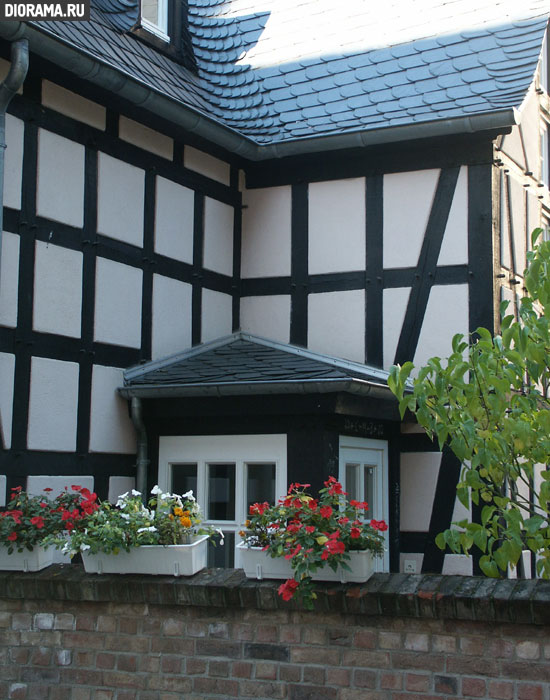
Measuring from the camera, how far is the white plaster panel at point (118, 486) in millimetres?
8352

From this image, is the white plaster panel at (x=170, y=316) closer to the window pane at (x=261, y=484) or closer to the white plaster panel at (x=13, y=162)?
the window pane at (x=261, y=484)

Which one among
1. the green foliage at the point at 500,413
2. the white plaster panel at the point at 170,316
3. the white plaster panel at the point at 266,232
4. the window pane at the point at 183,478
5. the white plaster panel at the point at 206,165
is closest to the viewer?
the green foliage at the point at 500,413

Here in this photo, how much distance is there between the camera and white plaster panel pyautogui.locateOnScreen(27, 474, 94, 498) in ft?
24.8

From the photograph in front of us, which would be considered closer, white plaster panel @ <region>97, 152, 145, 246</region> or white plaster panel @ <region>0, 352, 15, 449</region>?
white plaster panel @ <region>0, 352, 15, 449</region>

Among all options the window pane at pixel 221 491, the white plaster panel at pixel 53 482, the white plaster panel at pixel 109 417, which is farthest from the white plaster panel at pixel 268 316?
the white plaster panel at pixel 53 482

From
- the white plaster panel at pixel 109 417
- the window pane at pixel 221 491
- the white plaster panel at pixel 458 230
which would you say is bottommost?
the window pane at pixel 221 491

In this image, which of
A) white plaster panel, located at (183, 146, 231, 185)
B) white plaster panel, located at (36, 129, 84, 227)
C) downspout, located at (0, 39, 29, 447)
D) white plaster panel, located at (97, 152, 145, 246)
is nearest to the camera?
downspout, located at (0, 39, 29, 447)

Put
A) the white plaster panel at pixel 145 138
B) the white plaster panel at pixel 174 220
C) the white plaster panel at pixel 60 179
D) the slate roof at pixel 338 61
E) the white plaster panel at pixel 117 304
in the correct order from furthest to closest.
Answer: the slate roof at pixel 338 61 → the white plaster panel at pixel 174 220 → the white plaster panel at pixel 145 138 → the white plaster panel at pixel 117 304 → the white plaster panel at pixel 60 179

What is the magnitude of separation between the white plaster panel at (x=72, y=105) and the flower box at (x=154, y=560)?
4.22m

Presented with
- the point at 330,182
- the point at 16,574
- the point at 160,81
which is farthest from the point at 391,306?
the point at 16,574

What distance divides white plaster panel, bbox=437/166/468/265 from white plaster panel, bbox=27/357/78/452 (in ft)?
11.7

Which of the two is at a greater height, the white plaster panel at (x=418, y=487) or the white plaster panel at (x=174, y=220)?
the white plaster panel at (x=174, y=220)

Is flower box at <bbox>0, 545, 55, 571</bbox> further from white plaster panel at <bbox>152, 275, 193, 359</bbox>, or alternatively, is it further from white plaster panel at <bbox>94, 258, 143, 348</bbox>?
white plaster panel at <bbox>152, 275, 193, 359</bbox>

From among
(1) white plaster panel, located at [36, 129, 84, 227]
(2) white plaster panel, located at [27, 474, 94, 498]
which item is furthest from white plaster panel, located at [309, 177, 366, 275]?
(2) white plaster panel, located at [27, 474, 94, 498]
